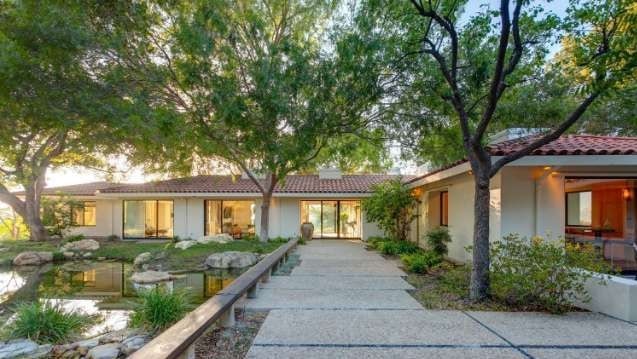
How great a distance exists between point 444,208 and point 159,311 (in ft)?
36.8

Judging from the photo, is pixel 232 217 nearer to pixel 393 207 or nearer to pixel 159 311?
pixel 393 207

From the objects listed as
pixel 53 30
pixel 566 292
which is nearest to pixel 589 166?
pixel 566 292

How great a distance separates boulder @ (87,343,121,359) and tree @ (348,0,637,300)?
224 inches

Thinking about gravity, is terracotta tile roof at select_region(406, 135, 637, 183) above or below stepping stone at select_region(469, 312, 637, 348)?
above

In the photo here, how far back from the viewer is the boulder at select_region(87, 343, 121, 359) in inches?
200

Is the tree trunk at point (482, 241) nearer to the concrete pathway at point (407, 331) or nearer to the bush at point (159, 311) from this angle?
the concrete pathway at point (407, 331)

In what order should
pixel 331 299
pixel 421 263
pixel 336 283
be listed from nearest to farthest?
pixel 331 299
pixel 336 283
pixel 421 263

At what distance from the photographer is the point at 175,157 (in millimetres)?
15703

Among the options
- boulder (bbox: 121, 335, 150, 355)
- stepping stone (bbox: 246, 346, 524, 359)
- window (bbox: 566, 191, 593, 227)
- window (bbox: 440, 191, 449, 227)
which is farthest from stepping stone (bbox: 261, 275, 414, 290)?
window (bbox: 566, 191, 593, 227)

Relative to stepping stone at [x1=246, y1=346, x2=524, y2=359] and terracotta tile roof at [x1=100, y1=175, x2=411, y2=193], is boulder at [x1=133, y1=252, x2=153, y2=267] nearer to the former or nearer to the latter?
terracotta tile roof at [x1=100, y1=175, x2=411, y2=193]

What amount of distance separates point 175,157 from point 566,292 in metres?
13.7

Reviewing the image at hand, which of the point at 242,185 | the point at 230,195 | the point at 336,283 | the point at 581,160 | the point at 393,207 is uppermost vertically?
the point at 581,160

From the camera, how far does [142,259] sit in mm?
Result: 14438

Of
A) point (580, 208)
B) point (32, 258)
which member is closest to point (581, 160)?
point (580, 208)
